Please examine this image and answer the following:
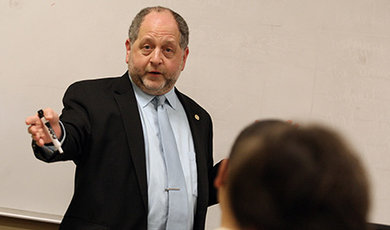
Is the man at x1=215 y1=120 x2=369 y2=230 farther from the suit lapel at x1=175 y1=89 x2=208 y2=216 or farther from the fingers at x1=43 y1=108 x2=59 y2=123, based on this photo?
the suit lapel at x1=175 y1=89 x2=208 y2=216

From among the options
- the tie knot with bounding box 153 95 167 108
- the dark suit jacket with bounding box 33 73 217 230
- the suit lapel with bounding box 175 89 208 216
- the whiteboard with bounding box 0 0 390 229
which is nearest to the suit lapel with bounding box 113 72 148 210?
the dark suit jacket with bounding box 33 73 217 230

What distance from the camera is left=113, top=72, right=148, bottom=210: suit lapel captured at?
1.77 m

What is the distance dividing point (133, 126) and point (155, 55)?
12.5 inches

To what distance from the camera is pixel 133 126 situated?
1.84m

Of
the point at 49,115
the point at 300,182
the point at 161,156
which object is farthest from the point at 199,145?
the point at 300,182

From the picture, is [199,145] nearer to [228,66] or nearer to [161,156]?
[161,156]

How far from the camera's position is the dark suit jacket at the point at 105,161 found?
→ 5.76ft

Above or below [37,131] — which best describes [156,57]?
above

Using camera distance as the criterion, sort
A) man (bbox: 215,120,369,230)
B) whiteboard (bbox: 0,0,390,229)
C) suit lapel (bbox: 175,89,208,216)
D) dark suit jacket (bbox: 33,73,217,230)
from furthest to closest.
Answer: whiteboard (bbox: 0,0,390,229) → suit lapel (bbox: 175,89,208,216) → dark suit jacket (bbox: 33,73,217,230) → man (bbox: 215,120,369,230)

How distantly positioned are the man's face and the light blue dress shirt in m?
0.06

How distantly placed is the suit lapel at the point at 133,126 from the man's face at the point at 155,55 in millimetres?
76

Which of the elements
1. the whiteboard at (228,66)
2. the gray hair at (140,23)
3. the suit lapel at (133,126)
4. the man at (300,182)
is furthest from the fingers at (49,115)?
the whiteboard at (228,66)

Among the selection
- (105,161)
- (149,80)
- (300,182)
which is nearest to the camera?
(300,182)

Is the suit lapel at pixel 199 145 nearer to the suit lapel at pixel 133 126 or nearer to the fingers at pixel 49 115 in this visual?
the suit lapel at pixel 133 126
